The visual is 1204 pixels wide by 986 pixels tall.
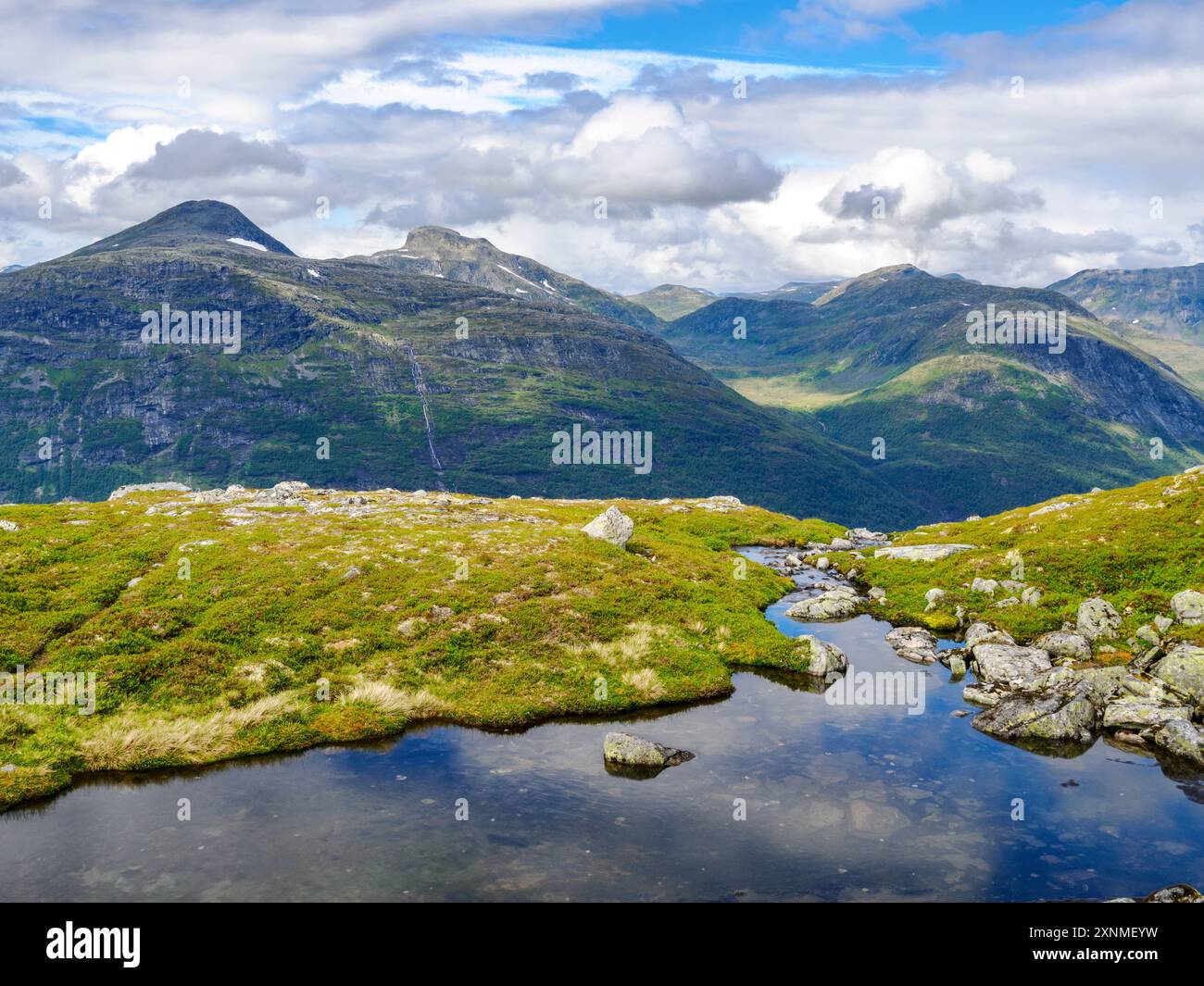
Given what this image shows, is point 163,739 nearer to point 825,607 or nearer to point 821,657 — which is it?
point 821,657

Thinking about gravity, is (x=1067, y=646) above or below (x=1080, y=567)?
below

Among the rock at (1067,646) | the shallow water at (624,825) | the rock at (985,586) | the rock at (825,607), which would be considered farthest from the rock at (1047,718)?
the rock at (825,607)

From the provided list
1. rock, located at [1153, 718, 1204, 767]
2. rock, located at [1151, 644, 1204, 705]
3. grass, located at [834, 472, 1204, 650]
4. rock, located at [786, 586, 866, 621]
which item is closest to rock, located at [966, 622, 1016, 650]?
grass, located at [834, 472, 1204, 650]

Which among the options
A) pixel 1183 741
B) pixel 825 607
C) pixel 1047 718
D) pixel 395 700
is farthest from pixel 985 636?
pixel 395 700
